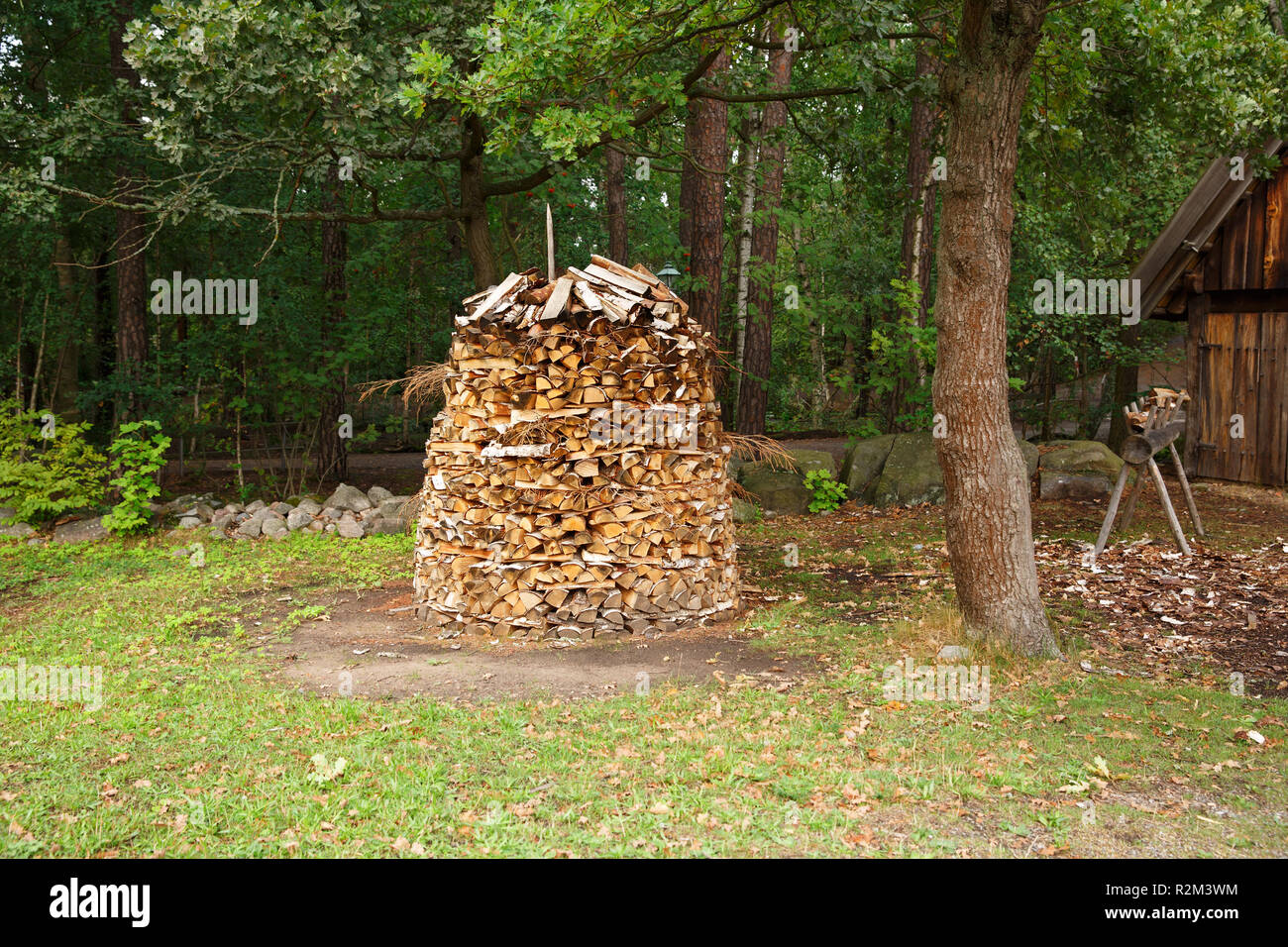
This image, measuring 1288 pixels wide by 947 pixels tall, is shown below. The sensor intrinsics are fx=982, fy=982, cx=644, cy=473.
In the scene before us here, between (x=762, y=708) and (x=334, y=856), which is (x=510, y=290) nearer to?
(x=762, y=708)

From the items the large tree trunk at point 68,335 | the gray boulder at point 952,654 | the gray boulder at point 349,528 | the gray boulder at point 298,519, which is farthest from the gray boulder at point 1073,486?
the large tree trunk at point 68,335

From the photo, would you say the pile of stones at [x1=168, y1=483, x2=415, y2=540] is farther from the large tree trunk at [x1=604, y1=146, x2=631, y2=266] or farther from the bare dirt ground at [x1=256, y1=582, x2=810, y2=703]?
the large tree trunk at [x1=604, y1=146, x2=631, y2=266]

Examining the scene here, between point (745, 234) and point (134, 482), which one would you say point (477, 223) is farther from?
point (745, 234)

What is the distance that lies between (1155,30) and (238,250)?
1335 cm

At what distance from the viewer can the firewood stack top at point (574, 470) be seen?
24.8ft

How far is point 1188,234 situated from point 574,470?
10912 millimetres

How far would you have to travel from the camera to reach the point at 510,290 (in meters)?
7.89

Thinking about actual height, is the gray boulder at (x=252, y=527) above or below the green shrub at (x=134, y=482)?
below

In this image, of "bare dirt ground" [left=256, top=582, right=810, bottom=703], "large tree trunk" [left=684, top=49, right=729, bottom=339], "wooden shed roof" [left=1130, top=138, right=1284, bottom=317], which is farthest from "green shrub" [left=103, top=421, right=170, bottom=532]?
"wooden shed roof" [left=1130, top=138, right=1284, bottom=317]

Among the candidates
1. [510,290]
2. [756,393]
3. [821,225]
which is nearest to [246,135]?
[510,290]

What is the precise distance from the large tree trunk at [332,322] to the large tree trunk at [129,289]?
2434 mm

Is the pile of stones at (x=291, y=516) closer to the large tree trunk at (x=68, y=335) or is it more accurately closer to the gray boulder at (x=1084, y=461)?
the large tree trunk at (x=68, y=335)

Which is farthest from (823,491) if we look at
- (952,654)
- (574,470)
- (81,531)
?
(81,531)

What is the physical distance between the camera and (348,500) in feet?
45.1
